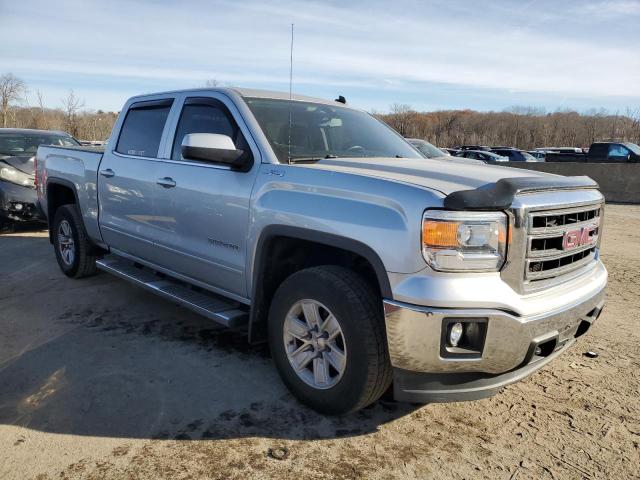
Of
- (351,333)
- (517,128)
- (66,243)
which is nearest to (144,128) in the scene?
(66,243)

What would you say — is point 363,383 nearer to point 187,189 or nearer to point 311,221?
point 311,221

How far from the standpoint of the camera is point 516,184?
2.77 meters

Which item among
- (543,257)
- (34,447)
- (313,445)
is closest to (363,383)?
(313,445)

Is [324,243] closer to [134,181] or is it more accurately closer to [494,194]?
[494,194]

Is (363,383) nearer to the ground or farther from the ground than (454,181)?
nearer to the ground

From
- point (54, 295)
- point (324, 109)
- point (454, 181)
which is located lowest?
point (54, 295)

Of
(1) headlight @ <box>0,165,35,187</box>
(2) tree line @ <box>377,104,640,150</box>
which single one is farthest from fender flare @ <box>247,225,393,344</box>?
(2) tree line @ <box>377,104,640,150</box>

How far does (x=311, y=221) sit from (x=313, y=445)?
123 centimetres

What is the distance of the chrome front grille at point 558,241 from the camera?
276cm

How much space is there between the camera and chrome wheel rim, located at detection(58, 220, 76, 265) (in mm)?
6066

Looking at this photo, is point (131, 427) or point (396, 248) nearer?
point (396, 248)

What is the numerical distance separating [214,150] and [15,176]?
728cm

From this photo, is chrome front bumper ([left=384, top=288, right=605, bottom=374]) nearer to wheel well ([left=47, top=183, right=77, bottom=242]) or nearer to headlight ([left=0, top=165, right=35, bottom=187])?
wheel well ([left=47, top=183, right=77, bottom=242])

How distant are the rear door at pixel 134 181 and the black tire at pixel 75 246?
0.67m
